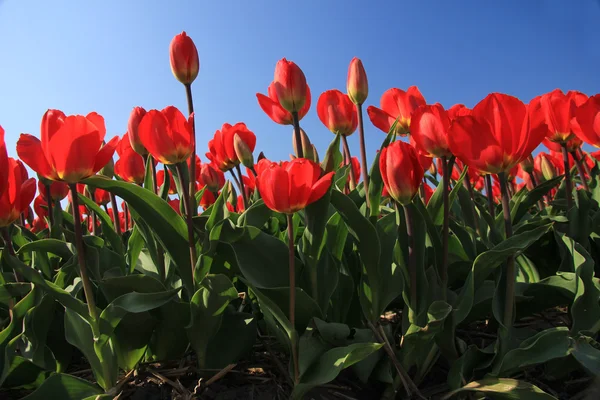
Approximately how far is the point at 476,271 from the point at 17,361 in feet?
4.13

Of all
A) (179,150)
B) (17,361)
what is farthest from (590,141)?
(17,361)

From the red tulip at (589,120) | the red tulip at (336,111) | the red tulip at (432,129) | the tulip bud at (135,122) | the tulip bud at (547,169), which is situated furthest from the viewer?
the tulip bud at (547,169)

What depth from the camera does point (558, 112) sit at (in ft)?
5.77

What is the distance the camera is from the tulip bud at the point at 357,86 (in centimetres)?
173

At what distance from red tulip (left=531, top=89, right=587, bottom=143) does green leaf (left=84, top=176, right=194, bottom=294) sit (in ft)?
4.20

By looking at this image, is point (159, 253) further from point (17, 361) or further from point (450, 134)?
point (450, 134)

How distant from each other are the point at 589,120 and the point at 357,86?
2.51ft

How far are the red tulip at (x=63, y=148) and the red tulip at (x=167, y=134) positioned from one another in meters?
0.12

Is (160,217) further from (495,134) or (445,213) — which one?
(495,134)

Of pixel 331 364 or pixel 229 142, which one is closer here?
pixel 331 364

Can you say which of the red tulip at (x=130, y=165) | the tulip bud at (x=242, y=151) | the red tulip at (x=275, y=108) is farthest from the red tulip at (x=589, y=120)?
the red tulip at (x=130, y=165)

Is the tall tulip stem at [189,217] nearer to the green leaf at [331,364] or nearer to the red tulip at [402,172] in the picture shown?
the green leaf at [331,364]

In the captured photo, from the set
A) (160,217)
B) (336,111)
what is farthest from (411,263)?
(336,111)

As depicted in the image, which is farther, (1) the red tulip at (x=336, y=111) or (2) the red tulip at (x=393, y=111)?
(1) the red tulip at (x=336, y=111)
